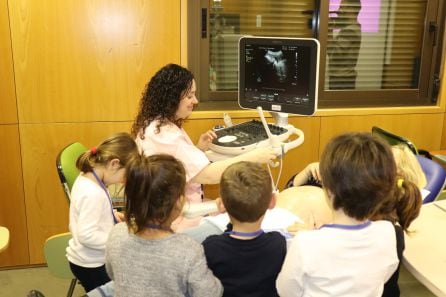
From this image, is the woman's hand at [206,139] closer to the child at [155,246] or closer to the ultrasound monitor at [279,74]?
the ultrasound monitor at [279,74]

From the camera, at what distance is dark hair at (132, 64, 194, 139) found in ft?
7.25

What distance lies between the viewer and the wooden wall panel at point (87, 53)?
2.68m

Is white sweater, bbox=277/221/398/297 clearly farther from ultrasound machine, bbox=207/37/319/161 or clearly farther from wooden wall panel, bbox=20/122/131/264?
wooden wall panel, bbox=20/122/131/264

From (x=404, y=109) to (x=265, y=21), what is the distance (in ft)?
3.68

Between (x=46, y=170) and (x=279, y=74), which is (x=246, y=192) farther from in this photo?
(x=46, y=170)

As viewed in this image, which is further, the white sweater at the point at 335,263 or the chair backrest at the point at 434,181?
the chair backrest at the point at 434,181

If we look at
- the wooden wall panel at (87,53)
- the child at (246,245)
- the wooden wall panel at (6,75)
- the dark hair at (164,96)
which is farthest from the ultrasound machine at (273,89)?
the wooden wall panel at (6,75)

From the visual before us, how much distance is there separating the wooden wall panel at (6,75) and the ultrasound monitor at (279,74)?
1.28m

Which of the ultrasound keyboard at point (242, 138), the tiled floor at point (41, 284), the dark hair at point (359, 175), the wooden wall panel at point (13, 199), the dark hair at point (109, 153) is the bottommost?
the tiled floor at point (41, 284)

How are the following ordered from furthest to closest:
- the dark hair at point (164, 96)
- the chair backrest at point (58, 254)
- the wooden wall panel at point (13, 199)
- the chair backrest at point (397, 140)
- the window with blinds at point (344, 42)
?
the window with blinds at point (344, 42) → the wooden wall panel at point (13, 199) → the chair backrest at point (397, 140) → the dark hair at point (164, 96) → the chair backrest at point (58, 254)

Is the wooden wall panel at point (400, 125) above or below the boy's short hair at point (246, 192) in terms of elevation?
below

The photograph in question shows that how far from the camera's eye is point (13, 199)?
9.39 ft

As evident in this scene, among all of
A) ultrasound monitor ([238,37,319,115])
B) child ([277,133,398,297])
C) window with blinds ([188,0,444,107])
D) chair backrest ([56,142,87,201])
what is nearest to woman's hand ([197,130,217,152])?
ultrasound monitor ([238,37,319,115])

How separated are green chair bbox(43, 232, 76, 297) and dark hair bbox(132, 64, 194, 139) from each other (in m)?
0.56
